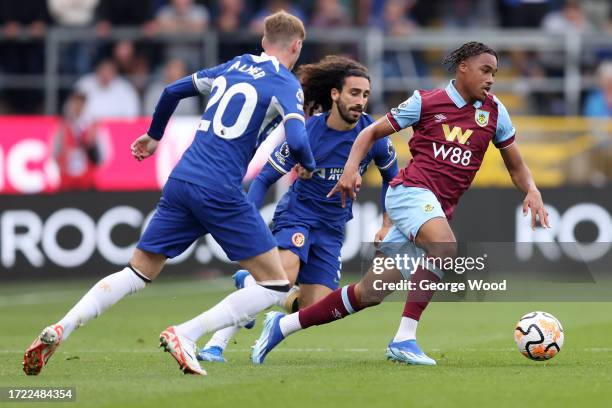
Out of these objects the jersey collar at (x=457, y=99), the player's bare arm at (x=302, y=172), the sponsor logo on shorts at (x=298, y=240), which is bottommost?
the sponsor logo on shorts at (x=298, y=240)

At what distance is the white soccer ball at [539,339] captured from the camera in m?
8.54

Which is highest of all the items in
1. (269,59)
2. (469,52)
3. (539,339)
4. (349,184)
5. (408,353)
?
Result: (469,52)

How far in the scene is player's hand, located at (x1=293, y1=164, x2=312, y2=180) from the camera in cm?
898

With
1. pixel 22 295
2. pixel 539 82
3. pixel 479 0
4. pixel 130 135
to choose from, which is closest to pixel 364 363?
pixel 22 295

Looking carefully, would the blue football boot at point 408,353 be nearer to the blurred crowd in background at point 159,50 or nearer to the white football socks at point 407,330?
the white football socks at point 407,330

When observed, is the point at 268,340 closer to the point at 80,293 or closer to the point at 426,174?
the point at 426,174

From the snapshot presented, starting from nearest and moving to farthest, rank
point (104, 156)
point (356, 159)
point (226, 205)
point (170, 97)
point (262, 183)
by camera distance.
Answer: point (226, 205) < point (356, 159) < point (170, 97) < point (262, 183) < point (104, 156)

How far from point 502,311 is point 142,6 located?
25.2 ft

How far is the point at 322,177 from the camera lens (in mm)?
9602

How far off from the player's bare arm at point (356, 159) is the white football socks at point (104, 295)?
4.53ft

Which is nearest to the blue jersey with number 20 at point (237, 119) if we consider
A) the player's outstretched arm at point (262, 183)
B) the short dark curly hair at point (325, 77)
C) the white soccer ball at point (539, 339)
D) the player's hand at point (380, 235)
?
the player's outstretched arm at point (262, 183)

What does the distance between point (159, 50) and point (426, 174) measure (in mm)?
10134

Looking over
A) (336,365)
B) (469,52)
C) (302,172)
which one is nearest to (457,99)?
(469,52)

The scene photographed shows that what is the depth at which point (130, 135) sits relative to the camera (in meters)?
17.2
